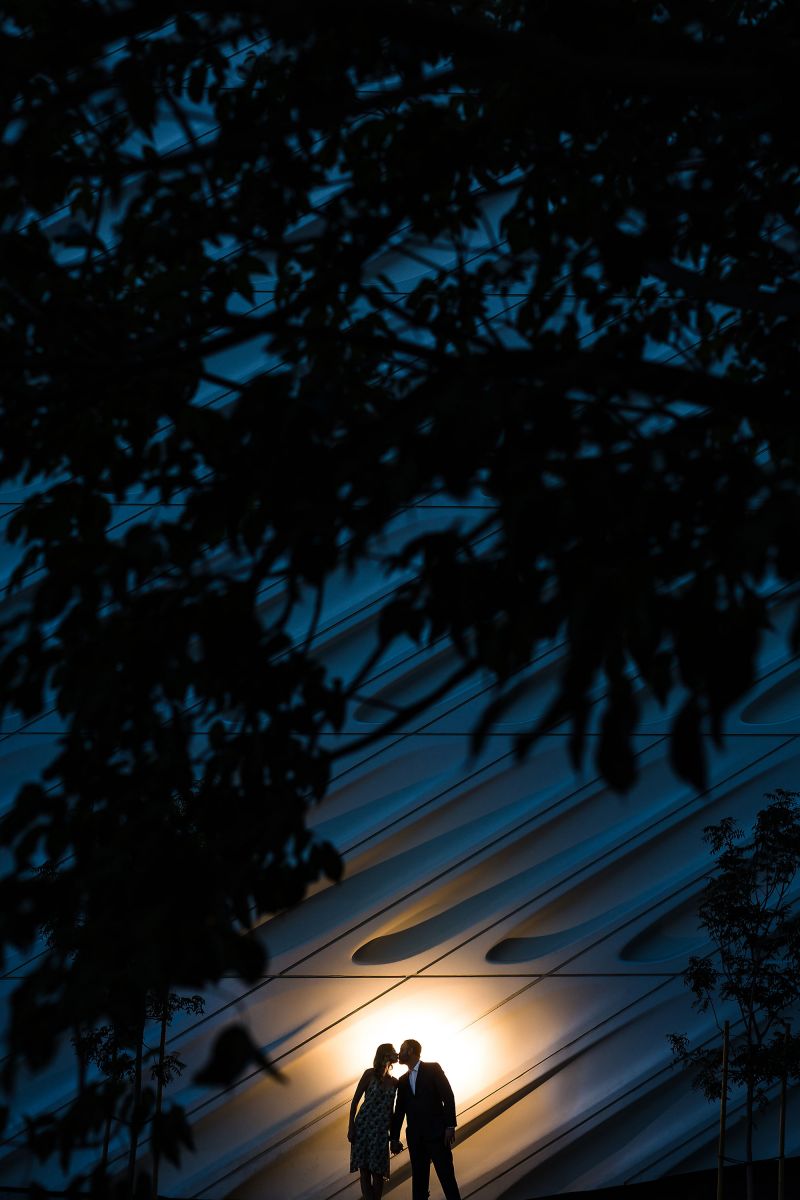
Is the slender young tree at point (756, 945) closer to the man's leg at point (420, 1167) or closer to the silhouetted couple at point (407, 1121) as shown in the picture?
the silhouetted couple at point (407, 1121)

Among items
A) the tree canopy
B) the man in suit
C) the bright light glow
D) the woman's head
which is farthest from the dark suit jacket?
the tree canopy

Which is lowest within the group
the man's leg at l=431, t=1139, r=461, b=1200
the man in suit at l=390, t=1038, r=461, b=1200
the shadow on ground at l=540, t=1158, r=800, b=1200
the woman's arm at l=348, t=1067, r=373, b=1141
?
the shadow on ground at l=540, t=1158, r=800, b=1200

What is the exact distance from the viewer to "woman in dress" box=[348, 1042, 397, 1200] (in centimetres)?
978

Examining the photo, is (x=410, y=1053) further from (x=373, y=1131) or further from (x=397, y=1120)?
(x=373, y=1131)

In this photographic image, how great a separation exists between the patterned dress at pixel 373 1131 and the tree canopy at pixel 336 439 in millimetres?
7050

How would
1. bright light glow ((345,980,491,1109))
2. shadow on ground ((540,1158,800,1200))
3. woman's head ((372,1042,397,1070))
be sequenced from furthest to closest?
bright light glow ((345,980,491,1109)), shadow on ground ((540,1158,800,1200)), woman's head ((372,1042,397,1070))

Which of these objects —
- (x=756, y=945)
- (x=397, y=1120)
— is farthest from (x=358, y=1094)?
(x=756, y=945)

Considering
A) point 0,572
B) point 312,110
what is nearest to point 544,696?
point 0,572

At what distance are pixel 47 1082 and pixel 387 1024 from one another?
290 centimetres

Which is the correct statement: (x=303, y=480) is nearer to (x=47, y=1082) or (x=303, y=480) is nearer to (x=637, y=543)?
(x=637, y=543)

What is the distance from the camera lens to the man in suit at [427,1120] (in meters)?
9.63

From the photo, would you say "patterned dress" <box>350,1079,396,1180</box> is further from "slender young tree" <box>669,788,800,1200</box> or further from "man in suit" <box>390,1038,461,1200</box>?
"slender young tree" <box>669,788,800,1200</box>

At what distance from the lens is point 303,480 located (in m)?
2.84

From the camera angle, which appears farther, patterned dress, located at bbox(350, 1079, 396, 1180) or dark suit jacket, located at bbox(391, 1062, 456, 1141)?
patterned dress, located at bbox(350, 1079, 396, 1180)
